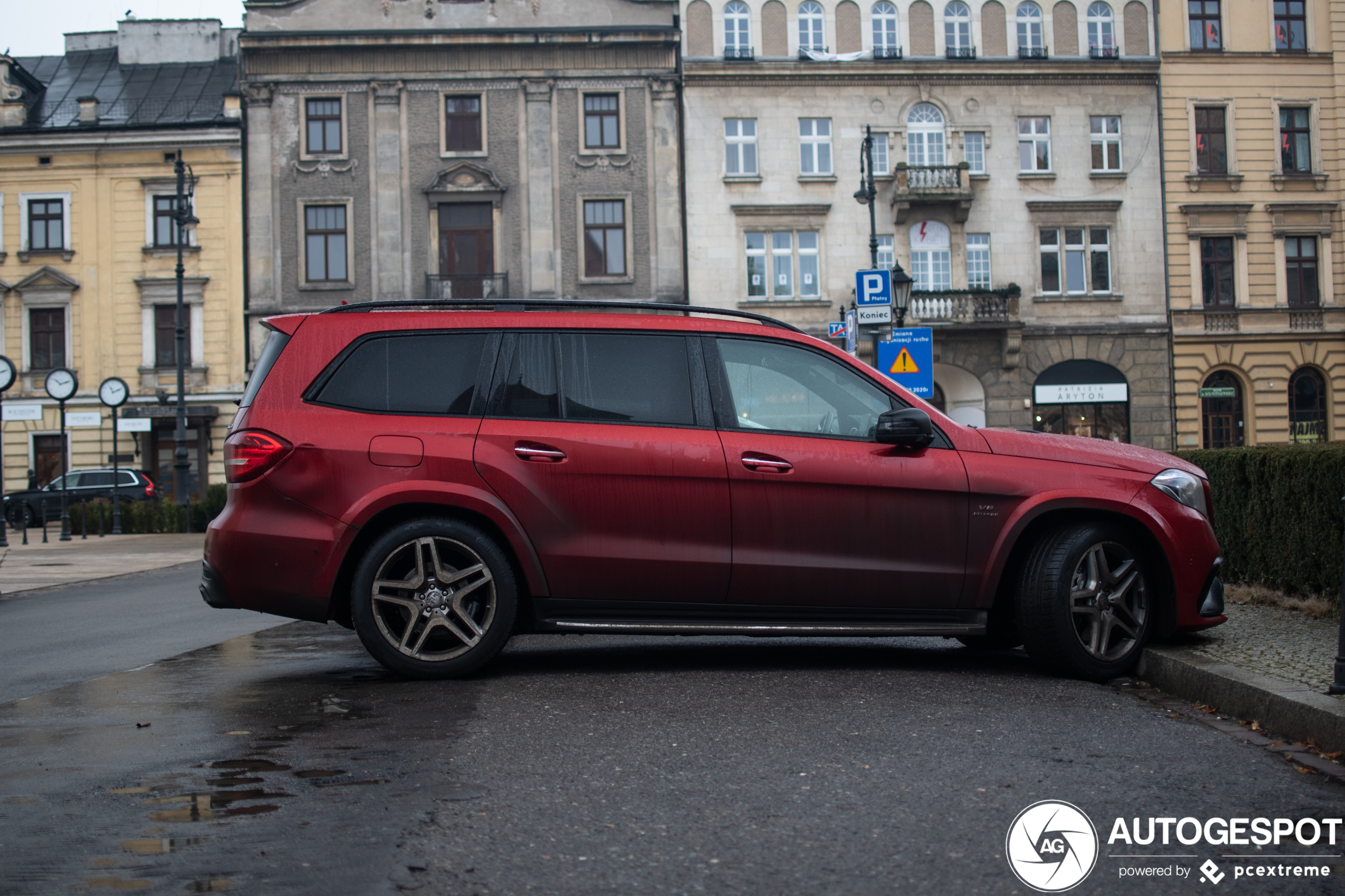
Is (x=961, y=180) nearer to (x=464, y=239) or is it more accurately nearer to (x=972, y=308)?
(x=972, y=308)

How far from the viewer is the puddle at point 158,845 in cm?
335

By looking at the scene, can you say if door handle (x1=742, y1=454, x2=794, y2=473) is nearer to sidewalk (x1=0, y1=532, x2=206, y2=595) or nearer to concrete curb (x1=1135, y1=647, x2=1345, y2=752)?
concrete curb (x1=1135, y1=647, x2=1345, y2=752)

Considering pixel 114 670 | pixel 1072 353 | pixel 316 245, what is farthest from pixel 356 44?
pixel 114 670

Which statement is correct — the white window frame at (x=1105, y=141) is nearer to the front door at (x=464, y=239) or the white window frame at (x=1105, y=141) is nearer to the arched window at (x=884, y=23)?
the arched window at (x=884, y=23)

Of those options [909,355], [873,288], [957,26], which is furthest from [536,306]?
[957,26]

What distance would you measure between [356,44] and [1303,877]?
3841 cm

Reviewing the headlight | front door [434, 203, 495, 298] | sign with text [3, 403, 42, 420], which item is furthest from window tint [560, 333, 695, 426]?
front door [434, 203, 495, 298]

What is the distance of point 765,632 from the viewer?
20.3ft

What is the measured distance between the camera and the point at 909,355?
65.2 feet

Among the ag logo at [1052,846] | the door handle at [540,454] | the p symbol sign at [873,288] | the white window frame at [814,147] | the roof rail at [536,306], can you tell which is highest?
the white window frame at [814,147]

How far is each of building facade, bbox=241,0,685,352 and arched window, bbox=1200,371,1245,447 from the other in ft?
53.4

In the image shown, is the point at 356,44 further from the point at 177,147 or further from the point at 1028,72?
Result: the point at 1028,72

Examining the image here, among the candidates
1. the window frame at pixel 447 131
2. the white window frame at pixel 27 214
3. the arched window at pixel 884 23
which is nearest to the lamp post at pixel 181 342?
the window frame at pixel 447 131

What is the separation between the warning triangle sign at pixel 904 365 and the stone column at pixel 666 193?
18.7m
